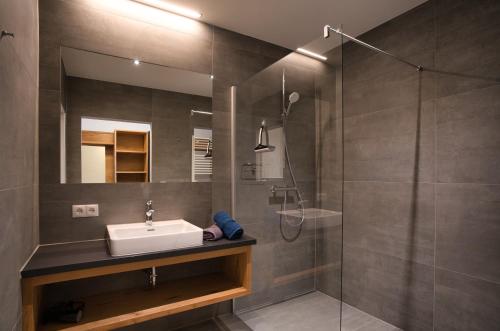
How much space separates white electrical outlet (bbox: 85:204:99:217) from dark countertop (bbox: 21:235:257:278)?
19 centimetres

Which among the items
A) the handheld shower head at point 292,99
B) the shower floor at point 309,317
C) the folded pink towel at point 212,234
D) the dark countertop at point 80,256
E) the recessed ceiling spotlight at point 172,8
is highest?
the recessed ceiling spotlight at point 172,8

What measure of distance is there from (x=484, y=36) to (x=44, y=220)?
10.4 ft

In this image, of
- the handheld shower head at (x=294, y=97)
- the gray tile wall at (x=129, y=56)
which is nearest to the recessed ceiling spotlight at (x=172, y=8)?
the gray tile wall at (x=129, y=56)

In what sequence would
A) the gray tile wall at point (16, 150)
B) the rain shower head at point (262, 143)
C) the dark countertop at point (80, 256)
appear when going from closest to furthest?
the gray tile wall at point (16, 150)
the dark countertop at point (80, 256)
the rain shower head at point (262, 143)

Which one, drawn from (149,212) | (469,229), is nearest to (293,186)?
(149,212)

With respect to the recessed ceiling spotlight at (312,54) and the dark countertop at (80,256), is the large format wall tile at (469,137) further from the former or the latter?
the dark countertop at (80,256)

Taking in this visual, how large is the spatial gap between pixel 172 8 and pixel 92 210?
1.68 meters

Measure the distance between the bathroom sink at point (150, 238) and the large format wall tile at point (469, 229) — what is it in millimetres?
1778

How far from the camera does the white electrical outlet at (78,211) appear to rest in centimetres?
190

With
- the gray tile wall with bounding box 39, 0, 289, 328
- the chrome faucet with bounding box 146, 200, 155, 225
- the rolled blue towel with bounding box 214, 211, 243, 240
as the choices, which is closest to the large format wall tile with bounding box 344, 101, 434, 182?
the gray tile wall with bounding box 39, 0, 289, 328

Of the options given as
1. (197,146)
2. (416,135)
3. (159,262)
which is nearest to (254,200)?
(197,146)

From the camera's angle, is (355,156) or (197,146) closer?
(197,146)

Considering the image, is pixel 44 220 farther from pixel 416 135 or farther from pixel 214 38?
pixel 416 135

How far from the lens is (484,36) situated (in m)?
1.83
